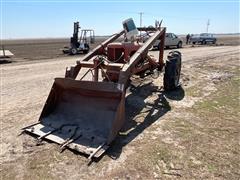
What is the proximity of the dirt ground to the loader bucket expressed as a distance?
0.17m

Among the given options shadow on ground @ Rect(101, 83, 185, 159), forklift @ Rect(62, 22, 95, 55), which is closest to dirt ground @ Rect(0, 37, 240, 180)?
shadow on ground @ Rect(101, 83, 185, 159)

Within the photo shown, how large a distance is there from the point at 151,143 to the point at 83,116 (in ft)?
4.11

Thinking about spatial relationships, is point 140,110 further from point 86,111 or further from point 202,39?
point 202,39

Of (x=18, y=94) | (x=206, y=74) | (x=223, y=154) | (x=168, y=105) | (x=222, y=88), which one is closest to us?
(x=223, y=154)

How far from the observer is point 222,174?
357 cm

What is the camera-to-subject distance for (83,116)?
192 inches

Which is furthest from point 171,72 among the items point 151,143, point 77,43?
point 77,43

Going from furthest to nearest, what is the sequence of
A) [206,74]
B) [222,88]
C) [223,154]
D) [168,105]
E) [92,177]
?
[206,74]
[222,88]
[168,105]
[223,154]
[92,177]

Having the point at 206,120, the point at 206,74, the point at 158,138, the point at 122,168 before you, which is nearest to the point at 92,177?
the point at 122,168

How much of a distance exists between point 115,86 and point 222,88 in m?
4.78

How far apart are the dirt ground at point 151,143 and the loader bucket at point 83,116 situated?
0.17m

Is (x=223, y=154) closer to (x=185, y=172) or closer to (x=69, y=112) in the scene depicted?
(x=185, y=172)

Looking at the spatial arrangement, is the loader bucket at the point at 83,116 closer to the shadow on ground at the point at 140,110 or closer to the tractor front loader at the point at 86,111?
the tractor front loader at the point at 86,111

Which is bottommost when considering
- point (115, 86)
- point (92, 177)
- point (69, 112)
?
point (92, 177)
